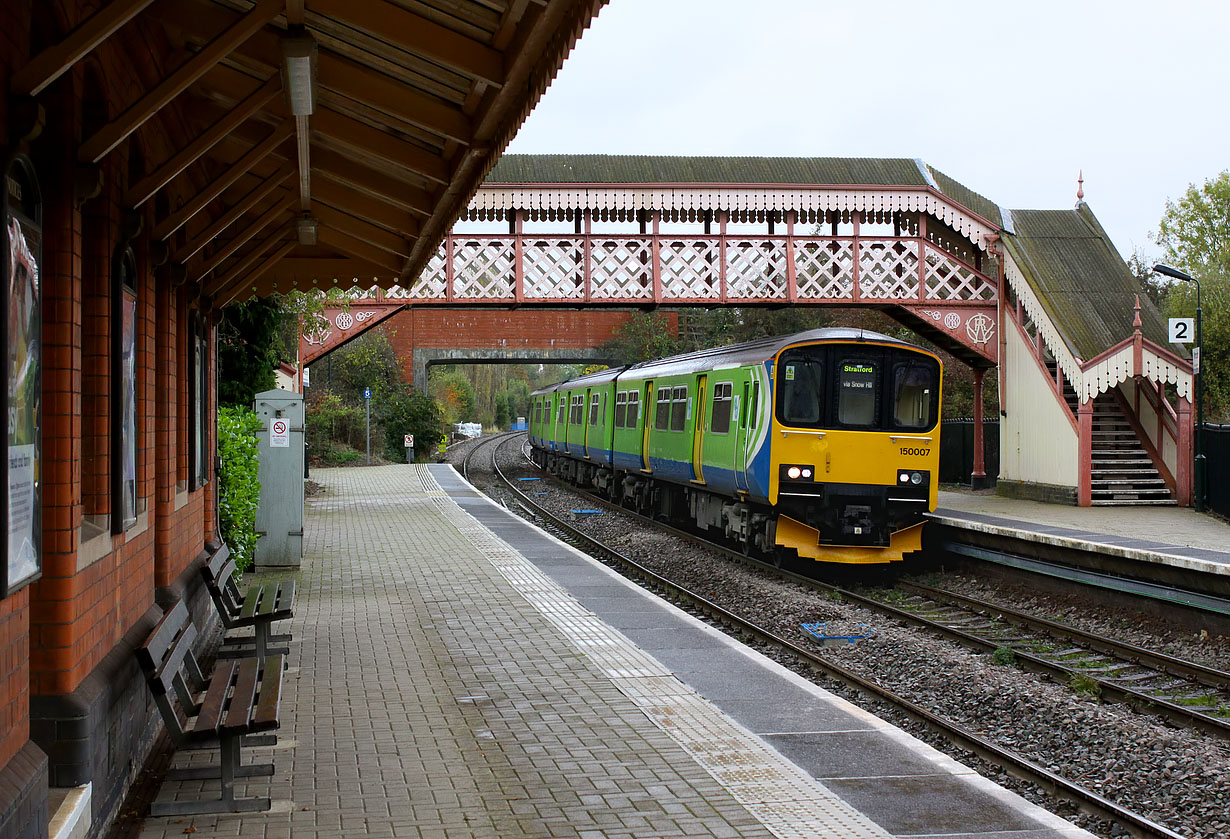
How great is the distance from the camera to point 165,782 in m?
5.70

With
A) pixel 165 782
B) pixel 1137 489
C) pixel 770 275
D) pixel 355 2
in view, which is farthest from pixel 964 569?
pixel 355 2

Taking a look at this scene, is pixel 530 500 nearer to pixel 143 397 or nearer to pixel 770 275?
pixel 770 275

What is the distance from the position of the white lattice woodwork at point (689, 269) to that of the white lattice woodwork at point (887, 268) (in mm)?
2602

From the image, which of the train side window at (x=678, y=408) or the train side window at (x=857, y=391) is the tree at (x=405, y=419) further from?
the train side window at (x=857, y=391)

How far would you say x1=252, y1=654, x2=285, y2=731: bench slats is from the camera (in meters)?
5.27

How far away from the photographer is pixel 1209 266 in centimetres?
3728

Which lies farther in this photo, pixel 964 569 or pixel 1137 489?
pixel 1137 489

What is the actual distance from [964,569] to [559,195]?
1004 centimetres

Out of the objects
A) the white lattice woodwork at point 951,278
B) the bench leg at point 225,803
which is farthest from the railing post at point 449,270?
the bench leg at point 225,803

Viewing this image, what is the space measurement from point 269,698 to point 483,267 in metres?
16.1

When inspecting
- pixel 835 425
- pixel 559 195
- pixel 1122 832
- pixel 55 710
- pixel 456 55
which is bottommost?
pixel 1122 832

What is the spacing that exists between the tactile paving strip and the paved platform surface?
18.6 feet

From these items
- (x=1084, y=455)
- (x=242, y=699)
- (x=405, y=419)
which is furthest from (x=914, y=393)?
(x=405, y=419)

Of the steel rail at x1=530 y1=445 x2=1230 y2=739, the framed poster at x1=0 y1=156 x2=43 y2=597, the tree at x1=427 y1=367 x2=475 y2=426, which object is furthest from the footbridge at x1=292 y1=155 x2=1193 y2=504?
the tree at x1=427 y1=367 x2=475 y2=426
